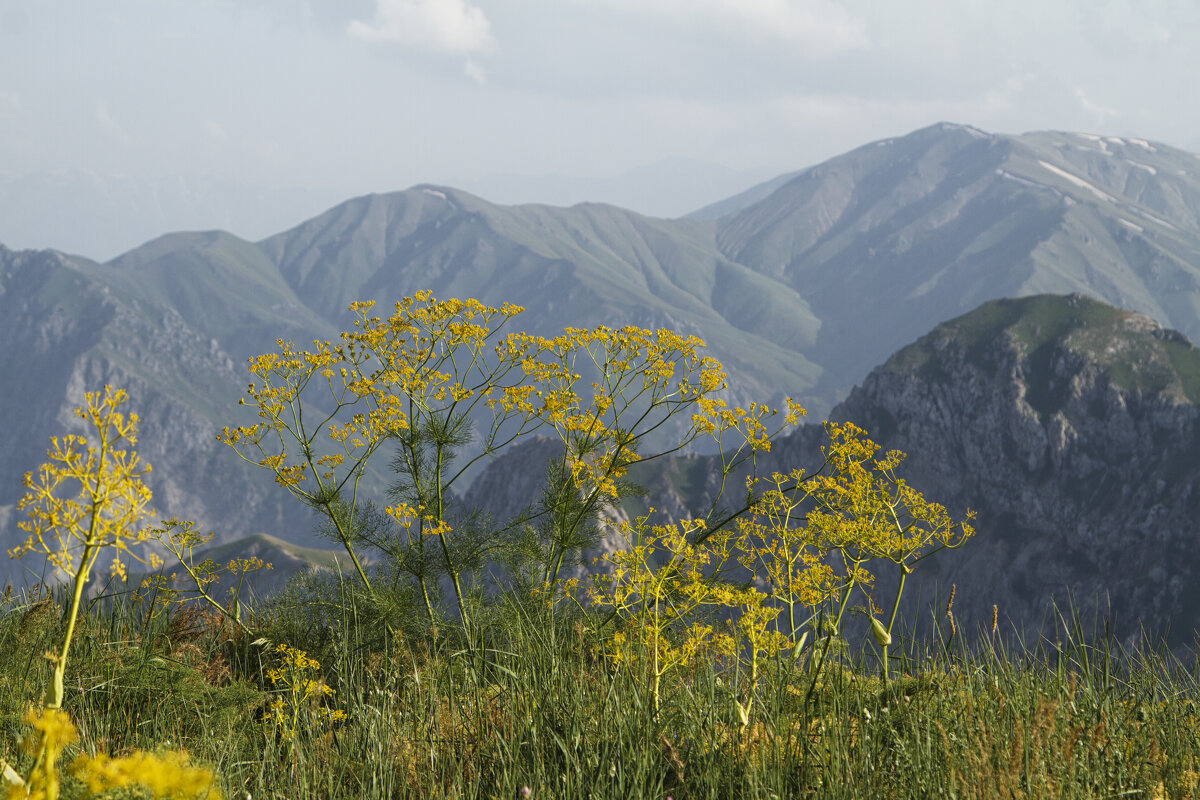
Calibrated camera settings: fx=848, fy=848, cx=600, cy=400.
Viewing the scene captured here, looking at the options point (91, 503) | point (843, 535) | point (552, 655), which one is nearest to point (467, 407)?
point (552, 655)

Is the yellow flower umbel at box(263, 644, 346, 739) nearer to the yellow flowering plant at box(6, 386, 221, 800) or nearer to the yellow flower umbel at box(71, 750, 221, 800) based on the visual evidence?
the yellow flowering plant at box(6, 386, 221, 800)

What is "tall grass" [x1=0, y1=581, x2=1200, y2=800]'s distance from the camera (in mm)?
4129

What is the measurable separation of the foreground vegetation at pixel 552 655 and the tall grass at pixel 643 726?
0.10ft

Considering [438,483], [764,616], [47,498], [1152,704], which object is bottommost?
[1152,704]

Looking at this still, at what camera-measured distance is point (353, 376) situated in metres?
7.52

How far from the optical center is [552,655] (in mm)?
5449

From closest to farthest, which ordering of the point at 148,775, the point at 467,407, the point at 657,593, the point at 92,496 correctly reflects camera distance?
the point at 148,775 < the point at 92,496 < the point at 657,593 < the point at 467,407

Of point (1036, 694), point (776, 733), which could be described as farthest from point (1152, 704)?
point (776, 733)

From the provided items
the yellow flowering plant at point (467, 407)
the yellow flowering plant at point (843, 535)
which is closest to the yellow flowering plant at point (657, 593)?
the yellow flowering plant at point (843, 535)

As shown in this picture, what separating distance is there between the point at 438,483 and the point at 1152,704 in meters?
5.30

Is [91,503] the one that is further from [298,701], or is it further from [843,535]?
[843,535]

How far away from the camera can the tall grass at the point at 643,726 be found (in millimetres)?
4129

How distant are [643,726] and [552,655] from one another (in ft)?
3.22

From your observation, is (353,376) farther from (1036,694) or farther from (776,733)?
(1036,694)
